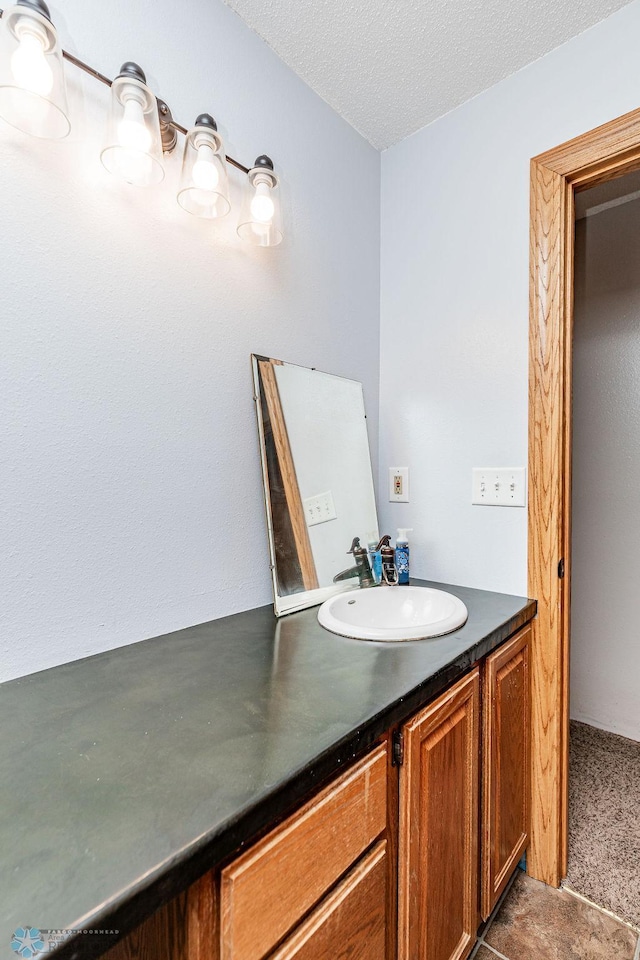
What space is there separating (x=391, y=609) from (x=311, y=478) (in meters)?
0.46

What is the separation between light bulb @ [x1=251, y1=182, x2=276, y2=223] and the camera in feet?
4.01

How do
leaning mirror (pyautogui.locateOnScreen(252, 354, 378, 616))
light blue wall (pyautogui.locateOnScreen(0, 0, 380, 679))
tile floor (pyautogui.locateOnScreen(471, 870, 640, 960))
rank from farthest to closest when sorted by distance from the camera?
leaning mirror (pyautogui.locateOnScreen(252, 354, 378, 616)), tile floor (pyautogui.locateOnScreen(471, 870, 640, 960)), light blue wall (pyautogui.locateOnScreen(0, 0, 380, 679))

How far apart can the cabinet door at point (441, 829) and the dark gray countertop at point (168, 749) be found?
10 centimetres

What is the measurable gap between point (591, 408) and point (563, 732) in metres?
1.52

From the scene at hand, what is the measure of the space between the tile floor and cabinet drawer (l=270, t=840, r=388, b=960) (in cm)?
65

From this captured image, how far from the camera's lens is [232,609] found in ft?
4.14

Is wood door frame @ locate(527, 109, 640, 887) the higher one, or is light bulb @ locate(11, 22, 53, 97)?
light bulb @ locate(11, 22, 53, 97)

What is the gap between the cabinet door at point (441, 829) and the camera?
86 cm

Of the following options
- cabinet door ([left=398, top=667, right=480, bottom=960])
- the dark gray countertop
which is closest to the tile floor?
cabinet door ([left=398, top=667, right=480, bottom=960])

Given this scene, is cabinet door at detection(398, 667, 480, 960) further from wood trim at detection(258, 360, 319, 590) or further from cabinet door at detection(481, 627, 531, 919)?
wood trim at detection(258, 360, 319, 590)

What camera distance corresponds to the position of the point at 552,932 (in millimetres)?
1236

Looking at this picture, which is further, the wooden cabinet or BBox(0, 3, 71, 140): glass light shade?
BBox(0, 3, 71, 140): glass light shade

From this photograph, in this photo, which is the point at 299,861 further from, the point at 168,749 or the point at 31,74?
the point at 31,74

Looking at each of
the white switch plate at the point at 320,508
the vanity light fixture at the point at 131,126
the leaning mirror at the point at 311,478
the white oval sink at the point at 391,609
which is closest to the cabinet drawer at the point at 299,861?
the white oval sink at the point at 391,609
